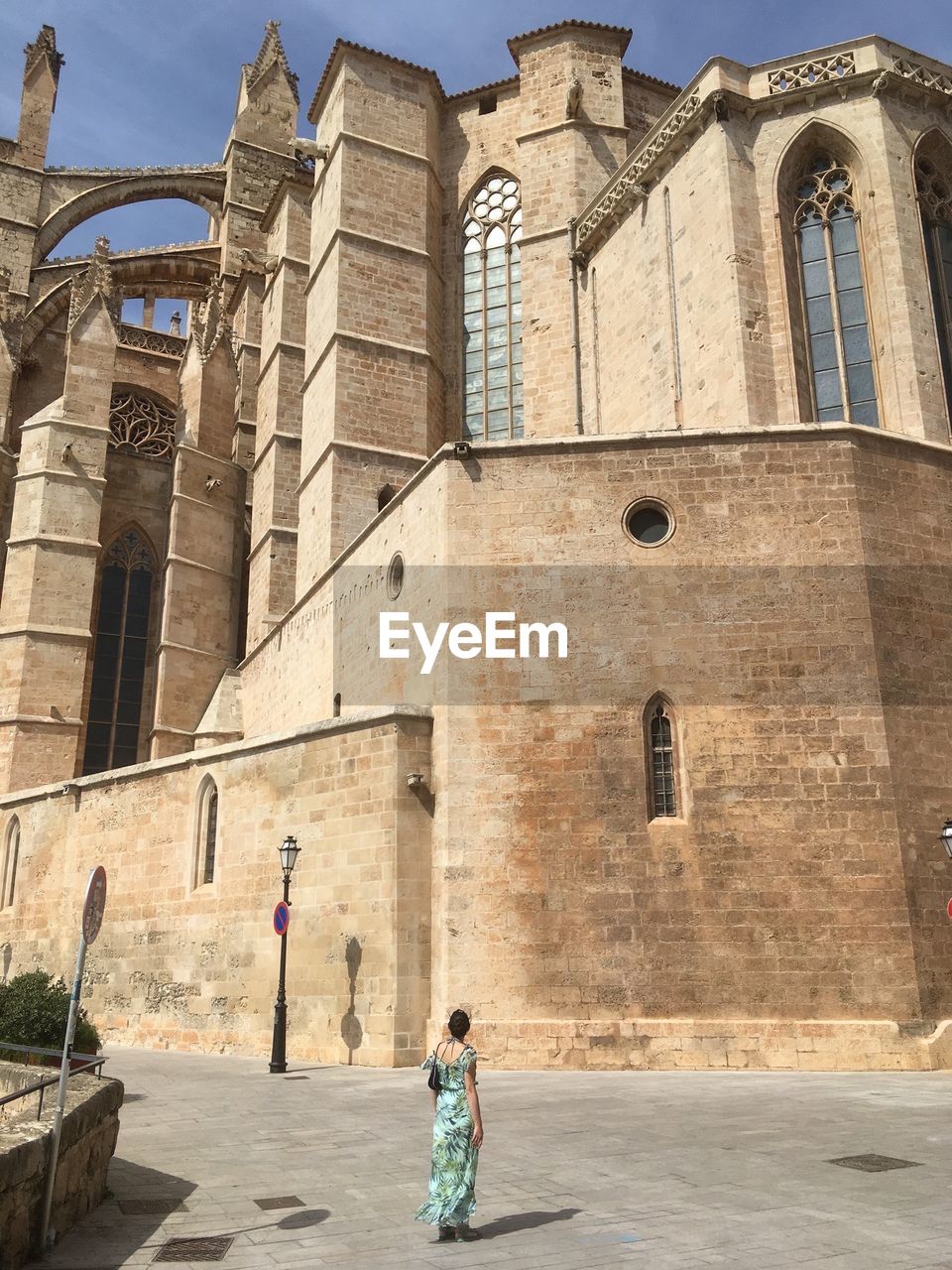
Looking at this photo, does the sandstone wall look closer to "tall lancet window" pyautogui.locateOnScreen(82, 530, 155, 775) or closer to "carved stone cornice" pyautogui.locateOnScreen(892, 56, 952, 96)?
"tall lancet window" pyautogui.locateOnScreen(82, 530, 155, 775)

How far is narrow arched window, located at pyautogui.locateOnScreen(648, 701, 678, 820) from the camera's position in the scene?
435 inches

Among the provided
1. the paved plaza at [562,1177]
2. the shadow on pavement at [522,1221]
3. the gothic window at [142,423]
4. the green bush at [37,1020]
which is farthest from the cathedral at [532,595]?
the shadow on pavement at [522,1221]

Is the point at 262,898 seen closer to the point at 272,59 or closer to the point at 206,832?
the point at 206,832

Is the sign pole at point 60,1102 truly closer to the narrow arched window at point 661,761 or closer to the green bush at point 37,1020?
the green bush at point 37,1020

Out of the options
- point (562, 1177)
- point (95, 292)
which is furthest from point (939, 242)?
point (95, 292)

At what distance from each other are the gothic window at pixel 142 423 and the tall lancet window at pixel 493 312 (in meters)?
8.99

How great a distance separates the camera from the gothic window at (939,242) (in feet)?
49.8

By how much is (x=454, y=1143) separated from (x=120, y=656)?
67.3 ft

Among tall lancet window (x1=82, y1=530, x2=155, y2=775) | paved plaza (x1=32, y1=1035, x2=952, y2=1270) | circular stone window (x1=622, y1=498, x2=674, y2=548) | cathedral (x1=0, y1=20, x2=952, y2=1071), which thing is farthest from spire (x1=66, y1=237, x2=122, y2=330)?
paved plaza (x1=32, y1=1035, x2=952, y2=1270)

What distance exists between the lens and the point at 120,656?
23766 mm

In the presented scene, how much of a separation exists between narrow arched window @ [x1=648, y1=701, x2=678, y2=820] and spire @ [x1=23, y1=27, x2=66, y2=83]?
104 feet

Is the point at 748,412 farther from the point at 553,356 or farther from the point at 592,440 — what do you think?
the point at 553,356

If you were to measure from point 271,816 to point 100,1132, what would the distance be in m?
7.35

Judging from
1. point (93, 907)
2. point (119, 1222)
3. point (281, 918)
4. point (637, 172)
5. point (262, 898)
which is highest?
point (637, 172)
